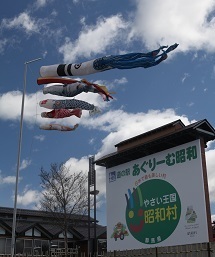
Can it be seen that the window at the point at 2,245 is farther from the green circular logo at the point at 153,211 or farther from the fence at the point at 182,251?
the fence at the point at 182,251

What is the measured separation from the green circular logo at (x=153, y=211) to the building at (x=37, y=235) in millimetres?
19114

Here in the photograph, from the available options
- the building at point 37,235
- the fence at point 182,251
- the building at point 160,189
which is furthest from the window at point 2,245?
the fence at point 182,251

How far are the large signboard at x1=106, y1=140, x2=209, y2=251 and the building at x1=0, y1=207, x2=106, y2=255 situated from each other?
57.0ft

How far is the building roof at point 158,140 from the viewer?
28.0m

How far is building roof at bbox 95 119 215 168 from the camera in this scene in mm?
28047

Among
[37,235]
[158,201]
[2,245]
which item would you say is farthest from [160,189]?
[37,235]

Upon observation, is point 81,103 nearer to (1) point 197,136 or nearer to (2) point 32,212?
(1) point 197,136

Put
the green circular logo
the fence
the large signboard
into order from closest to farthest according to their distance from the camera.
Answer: the fence
the large signboard
the green circular logo

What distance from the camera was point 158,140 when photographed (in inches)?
1168

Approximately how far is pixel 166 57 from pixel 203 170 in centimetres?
952

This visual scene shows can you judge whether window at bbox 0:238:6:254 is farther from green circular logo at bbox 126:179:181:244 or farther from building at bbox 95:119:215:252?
green circular logo at bbox 126:179:181:244

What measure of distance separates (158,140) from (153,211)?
4.73 m

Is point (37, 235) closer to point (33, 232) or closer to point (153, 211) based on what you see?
point (33, 232)

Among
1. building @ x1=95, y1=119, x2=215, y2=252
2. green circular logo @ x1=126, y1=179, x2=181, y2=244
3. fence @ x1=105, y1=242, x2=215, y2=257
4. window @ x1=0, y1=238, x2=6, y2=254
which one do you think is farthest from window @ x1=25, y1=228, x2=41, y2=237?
fence @ x1=105, y1=242, x2=215, y2=257
